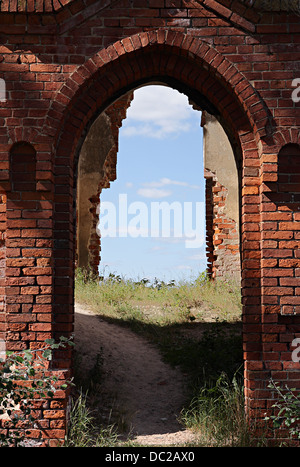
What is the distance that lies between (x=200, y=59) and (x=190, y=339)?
4.76m

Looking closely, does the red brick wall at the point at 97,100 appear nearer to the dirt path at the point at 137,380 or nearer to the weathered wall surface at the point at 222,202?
the dirt path at the point at 137,380

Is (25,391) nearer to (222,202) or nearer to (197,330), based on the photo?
(197,330)

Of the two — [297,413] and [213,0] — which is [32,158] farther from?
[297,413]

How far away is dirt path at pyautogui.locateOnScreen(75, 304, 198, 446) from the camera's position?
612cm

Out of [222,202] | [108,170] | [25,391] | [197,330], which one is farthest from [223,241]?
[25,391]

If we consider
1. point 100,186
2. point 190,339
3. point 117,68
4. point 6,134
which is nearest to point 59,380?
point 6,134

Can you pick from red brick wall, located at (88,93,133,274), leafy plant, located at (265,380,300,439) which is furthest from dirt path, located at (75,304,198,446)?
red brick wall, located at (88,93,133,274)

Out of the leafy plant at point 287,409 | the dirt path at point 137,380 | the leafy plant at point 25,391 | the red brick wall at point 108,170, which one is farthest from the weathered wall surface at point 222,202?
the leafy plant at point 25,391

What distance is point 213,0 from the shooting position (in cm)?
567

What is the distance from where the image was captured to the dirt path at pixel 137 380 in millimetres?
6121

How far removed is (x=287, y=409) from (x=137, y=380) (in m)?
2.97

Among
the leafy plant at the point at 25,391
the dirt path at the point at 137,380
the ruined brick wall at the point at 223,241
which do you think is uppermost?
the ruined brick wall at the point at 223,241

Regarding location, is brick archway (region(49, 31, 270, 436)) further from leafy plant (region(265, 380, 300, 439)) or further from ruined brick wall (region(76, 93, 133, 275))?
ruined brick wall (region(76, 93, 133, 275))

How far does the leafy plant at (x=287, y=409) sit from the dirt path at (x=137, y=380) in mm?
979
